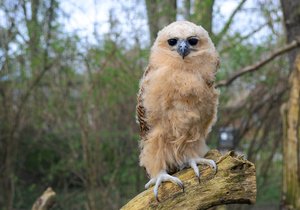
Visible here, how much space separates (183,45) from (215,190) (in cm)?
87

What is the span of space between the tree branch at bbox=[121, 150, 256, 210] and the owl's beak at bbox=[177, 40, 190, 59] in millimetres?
645

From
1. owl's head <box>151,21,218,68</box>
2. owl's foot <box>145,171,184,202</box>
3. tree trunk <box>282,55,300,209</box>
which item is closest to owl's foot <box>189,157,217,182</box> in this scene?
owl's foot <box>145,171,184,202</box>

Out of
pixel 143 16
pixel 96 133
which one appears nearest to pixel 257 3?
pixel 143 16

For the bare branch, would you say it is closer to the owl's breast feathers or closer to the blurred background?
the blurred background

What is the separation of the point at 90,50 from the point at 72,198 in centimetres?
250

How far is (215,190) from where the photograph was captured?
2318 mm

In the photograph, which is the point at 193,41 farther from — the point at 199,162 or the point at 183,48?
the point at 199,162

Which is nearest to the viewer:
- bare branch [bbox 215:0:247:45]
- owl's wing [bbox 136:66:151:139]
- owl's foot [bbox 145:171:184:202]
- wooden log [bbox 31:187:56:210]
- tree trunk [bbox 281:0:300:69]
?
owl's foot [bbox 145:171:184:202]

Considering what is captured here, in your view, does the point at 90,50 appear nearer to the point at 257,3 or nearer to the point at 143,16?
the point at 143,16

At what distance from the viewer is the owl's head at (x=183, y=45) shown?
2473 mm

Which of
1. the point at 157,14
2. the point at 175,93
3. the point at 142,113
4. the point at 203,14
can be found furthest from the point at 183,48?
the point at 157,14

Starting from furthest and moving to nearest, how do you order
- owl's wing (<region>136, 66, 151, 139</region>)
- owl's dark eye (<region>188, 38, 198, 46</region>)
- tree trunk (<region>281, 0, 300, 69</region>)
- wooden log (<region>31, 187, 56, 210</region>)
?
1. tree trunk (<region>281, 0, 300, 69</region>)
2. wooden log (<region>31, 187, 56, 210</region>)
3. owl's wing (<region>136, 66, 151, 139</region>)
4. owl's dark eye (<region>188, 38, 198, 46</region>)

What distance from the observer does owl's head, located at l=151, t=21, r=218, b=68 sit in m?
2.47

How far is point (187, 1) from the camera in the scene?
488cm
